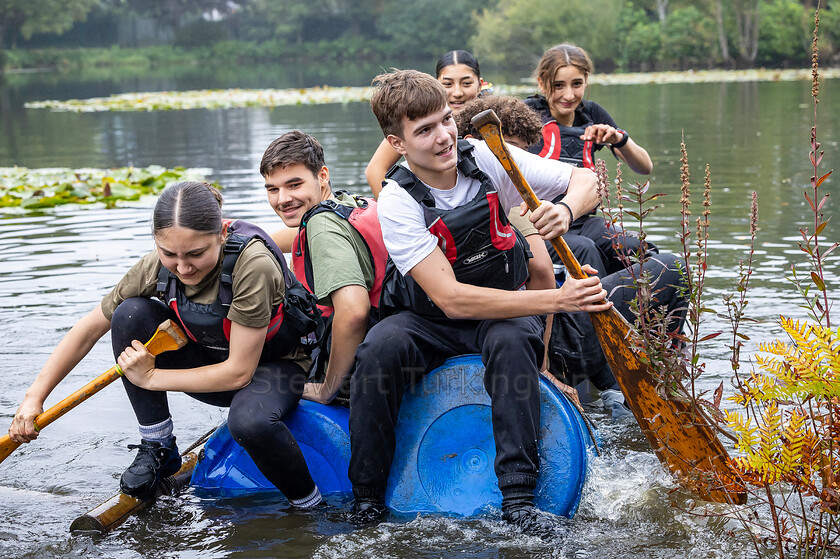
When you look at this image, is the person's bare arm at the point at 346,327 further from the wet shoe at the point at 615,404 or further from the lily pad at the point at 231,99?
the lily pad at the point at 231,99

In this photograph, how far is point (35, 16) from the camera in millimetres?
59969

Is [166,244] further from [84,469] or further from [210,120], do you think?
[210,120]

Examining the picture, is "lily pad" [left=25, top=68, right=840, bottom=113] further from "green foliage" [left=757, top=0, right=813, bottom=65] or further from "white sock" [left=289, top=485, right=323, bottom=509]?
"white sock" [left=289, top=485, right=323, bottom=509]

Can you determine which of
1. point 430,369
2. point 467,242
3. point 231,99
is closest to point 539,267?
point 467,242

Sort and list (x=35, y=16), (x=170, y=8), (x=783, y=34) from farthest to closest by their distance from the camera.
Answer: (x=170, y=8) < (x=35, y=16) < (x=783, y=34)

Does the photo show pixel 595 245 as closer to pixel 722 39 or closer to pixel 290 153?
pixel 290 153

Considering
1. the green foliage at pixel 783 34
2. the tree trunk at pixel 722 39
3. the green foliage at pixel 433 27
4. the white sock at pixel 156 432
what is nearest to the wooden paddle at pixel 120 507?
the white sock at pixel 156 432

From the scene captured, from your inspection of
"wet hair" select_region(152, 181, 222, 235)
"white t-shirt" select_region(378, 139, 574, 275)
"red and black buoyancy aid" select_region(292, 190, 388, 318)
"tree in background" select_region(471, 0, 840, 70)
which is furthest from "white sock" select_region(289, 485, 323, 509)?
"tree in background" select_region(471, 0, 840, 70)

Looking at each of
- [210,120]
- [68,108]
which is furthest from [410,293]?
[68,108]

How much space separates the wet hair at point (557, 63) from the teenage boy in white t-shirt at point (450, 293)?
1.60m

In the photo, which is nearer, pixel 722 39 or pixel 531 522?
pixel 531 522

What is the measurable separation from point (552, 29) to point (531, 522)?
4853cm

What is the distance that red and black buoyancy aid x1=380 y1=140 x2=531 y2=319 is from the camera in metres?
3.16

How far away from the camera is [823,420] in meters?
2.57
